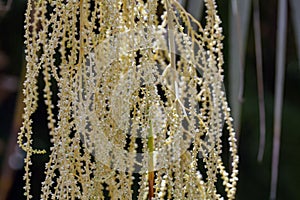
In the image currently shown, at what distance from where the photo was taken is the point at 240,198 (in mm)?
2008

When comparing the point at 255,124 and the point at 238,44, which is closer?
the point at 238,44

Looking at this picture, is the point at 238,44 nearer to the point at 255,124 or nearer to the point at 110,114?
the point at 110,114

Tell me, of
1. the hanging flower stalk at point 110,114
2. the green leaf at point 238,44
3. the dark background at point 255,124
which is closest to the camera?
the hanging flower stalk at point 110,114

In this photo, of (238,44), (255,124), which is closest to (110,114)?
(238,44)

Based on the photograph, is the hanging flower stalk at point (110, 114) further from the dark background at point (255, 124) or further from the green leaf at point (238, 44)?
the dark background at point (255, 124)

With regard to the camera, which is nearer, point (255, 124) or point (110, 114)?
point (110, 114)

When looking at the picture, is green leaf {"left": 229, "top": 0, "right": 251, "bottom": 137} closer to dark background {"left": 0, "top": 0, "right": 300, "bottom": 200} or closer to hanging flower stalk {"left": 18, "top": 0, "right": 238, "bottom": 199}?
hanging flower stalk {"left": 18, "top": 0, "right": 238, "bottom": 199}

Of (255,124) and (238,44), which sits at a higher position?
(238,44)

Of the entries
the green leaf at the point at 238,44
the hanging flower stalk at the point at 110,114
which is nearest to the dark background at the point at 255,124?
the green leaf at the point at 238,44

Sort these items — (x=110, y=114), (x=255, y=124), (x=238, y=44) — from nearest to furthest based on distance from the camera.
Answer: (x=110, y=114) < (x=238, y=44) < (x=255, y=124)

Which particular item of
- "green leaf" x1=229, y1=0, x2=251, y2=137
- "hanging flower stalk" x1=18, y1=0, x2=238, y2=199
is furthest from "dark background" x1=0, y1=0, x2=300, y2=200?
"hanging flower stalk" x1=18, y1=0, x2=238, y2=199

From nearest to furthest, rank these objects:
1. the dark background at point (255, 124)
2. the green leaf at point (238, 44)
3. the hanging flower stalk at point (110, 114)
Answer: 1. the hanging flower stalk at point (110, 114)
2. the green leaf at point (238, 44)
3. the dark background at point (255, 124)

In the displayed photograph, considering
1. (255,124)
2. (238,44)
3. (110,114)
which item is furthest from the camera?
(255,124)

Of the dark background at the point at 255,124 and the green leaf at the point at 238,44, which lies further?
the dark background at the point at 255,124
